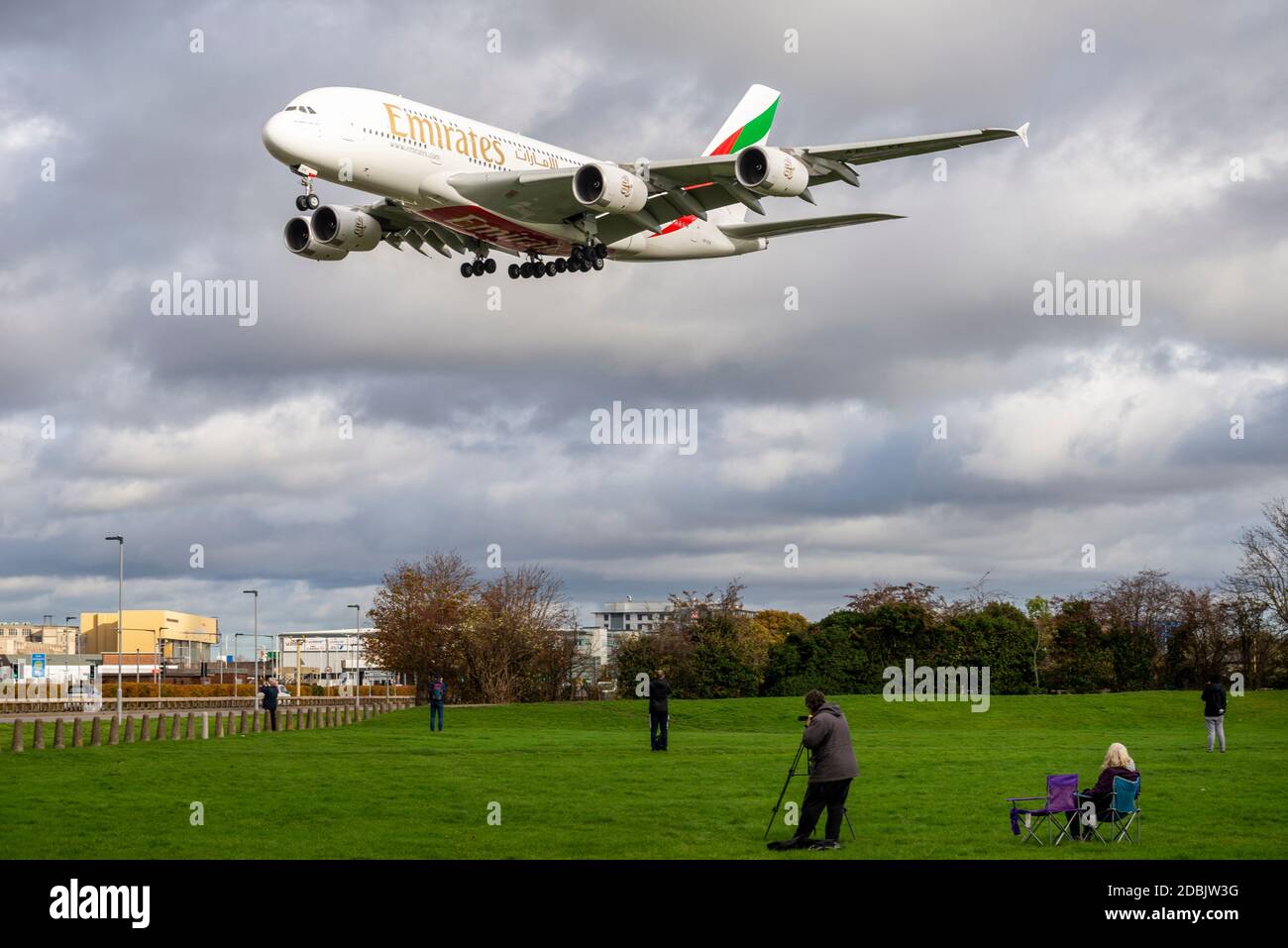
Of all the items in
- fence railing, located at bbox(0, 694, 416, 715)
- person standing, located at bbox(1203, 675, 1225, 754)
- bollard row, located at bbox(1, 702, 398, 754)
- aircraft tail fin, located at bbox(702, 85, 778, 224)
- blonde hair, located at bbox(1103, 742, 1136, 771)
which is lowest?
fence railing, located at bbox(0, 694, 416, 715)

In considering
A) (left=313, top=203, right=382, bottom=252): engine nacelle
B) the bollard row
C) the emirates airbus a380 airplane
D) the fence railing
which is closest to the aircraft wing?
the emirates airbus a380 airplane

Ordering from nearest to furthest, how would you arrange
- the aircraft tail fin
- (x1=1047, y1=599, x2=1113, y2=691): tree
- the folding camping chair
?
1. the folding camping chair
2. the aircraft tail fin
3. (x1=1047, y1=599, x2=1113, y2=691): tree

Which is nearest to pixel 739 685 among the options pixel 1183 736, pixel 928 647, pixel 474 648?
pixel 928 647

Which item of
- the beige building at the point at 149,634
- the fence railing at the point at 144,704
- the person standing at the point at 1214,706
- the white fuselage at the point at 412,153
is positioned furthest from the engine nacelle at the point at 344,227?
the beige building at the point at 149,634

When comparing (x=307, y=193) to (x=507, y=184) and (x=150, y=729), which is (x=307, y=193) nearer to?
(x=507, y=184)

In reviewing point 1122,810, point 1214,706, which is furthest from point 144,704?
point 1122,810

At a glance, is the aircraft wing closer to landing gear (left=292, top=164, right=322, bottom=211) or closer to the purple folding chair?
landing gear (left=292, top=164, right=322, bottom=211)

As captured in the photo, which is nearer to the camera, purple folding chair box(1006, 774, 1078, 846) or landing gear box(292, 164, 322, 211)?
purple folding chair box(1006, 774, 1078, 846)
